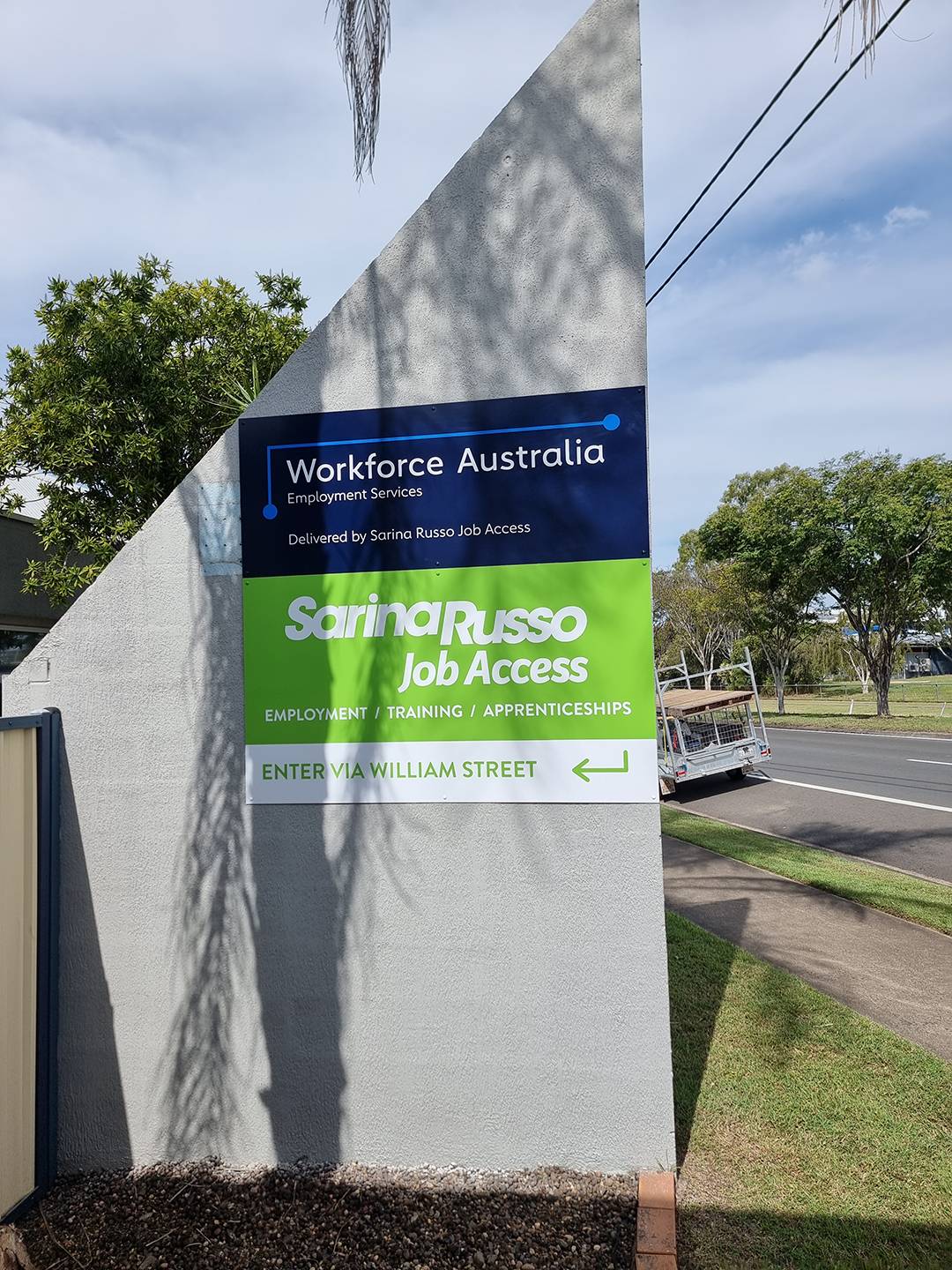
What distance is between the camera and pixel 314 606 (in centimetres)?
352

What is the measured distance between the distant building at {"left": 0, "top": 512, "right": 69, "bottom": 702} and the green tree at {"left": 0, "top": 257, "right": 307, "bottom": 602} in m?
0.34

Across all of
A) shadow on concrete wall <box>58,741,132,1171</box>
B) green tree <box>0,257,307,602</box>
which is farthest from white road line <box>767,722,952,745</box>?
shadow on concrete wall <box>58,741,132,1171</box>

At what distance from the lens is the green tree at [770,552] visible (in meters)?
29.3

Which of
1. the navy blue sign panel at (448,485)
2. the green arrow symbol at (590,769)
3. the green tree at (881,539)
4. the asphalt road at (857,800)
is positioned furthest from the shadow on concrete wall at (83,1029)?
the green tree at (881,539)

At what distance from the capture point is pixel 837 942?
5.82 metres

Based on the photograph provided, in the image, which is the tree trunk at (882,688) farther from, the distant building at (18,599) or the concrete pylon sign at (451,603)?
the concrete pylon sign at (451,603)

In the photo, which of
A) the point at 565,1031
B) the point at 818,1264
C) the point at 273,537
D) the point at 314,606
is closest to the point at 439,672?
the point at 314,606

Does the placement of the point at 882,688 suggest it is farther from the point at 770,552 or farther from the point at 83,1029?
the point at 83,1029

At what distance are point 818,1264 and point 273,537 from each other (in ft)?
10.9

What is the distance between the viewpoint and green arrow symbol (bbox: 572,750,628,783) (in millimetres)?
3250

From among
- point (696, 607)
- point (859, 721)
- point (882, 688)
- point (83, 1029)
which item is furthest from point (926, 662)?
point (83, 1029)

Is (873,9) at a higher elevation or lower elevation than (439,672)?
higher

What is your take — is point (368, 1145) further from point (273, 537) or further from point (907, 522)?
point (907, 522)

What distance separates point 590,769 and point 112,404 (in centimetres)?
998
